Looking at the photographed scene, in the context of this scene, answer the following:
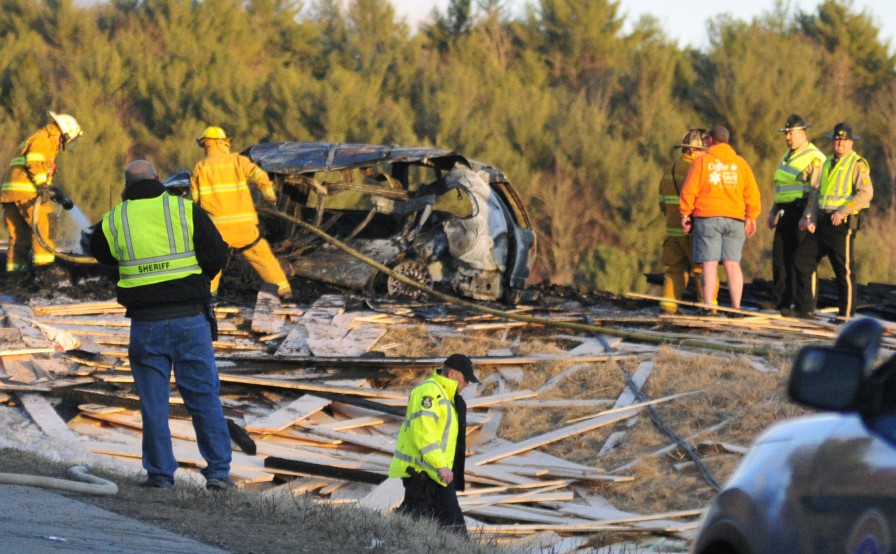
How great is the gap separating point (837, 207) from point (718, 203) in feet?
3.60

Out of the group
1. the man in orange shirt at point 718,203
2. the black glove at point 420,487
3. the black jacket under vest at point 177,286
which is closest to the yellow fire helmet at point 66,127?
the man in orange shirt at point 718,203

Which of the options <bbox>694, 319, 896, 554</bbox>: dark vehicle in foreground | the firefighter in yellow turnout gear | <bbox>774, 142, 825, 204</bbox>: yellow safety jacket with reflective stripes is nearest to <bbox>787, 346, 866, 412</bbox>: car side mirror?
<bbox>694, 319, 896, 554</bbox>: dark vehicle in foreground

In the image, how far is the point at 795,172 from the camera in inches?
512

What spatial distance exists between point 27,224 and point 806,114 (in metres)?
25.6

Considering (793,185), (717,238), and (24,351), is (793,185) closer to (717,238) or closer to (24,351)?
(717,238)

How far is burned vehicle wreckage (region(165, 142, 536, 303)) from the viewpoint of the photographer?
45.9ft

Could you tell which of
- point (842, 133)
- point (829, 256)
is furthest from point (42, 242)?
point (842, 133)

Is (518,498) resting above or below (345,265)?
below

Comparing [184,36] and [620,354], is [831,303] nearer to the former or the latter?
[620,354]

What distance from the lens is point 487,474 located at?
375 inches

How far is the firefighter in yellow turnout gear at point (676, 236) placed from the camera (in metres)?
13.6

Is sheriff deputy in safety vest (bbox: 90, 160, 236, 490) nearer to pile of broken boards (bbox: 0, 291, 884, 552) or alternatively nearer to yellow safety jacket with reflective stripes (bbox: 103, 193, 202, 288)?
yellow safety jacket with reflective stripes (bbox: 103, 193, 202, 288)

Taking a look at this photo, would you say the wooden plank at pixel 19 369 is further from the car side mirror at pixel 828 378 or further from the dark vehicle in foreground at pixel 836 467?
the car side mirror at pixel 828 378

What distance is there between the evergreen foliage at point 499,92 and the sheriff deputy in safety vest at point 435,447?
20.4 metres
